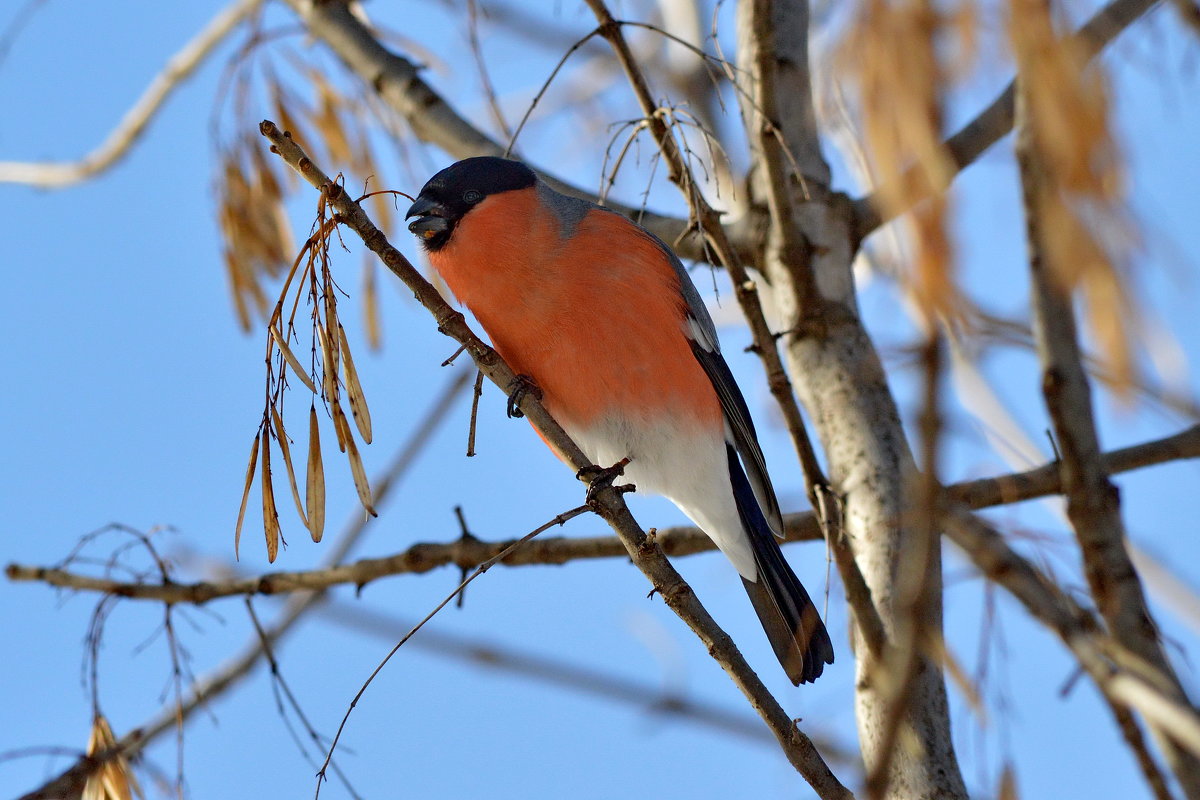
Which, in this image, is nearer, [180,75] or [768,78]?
[768,78]

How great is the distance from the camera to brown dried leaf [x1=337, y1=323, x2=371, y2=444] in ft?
5.61

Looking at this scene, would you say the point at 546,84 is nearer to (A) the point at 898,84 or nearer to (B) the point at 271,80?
(B) the point at 271,80

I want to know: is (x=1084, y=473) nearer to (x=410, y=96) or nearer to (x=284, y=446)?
(x=284, y=446)

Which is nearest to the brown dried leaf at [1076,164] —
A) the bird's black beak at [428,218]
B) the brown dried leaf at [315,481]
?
the brown dried leaf at [315,481]

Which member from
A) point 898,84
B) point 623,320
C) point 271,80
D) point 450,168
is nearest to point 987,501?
point 623,320

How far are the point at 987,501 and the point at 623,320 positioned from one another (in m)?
0.91

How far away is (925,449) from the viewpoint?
83cm

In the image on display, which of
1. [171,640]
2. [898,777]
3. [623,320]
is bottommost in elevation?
[898,777]

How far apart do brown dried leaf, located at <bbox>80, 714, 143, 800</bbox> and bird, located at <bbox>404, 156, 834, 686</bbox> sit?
112 centimetres

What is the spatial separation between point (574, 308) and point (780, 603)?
859mm

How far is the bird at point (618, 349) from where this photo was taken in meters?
2.67

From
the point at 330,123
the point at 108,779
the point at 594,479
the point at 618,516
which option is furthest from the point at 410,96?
the point at 108,779

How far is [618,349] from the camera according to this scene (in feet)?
8.92

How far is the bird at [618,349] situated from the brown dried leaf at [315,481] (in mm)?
936
